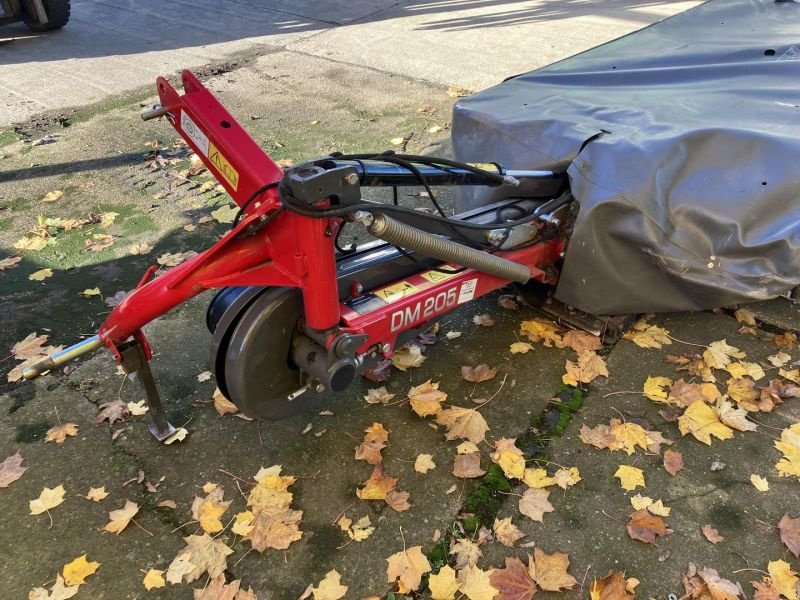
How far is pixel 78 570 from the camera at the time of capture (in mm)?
2193

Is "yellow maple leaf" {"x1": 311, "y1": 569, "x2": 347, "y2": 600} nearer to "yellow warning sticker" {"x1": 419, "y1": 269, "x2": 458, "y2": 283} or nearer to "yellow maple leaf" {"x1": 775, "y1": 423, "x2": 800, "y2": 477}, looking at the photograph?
"yellow warning sticker" {"x1": 419, "y1": 269, "x2": 458, "y2": 283}

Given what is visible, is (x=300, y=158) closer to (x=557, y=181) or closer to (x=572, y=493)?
(x=557, y=181)

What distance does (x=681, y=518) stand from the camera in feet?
7.77

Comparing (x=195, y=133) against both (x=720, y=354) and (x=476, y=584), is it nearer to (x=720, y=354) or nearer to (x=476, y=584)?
(x=476, y=584)

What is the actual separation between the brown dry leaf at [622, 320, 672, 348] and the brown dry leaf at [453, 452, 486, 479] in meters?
1.12

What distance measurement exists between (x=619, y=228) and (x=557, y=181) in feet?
1.32

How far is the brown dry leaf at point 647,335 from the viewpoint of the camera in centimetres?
316

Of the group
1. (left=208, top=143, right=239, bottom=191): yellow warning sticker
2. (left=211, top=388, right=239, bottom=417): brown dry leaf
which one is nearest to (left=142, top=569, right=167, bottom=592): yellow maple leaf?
(left=211, top=388, right=239, bottom=417): brown dry leaf

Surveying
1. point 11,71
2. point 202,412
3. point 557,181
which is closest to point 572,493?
point 557,181

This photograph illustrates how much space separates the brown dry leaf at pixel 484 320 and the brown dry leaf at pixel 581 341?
38cm

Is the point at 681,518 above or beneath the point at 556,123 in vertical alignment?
beneath

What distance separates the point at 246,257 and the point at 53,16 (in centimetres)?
708

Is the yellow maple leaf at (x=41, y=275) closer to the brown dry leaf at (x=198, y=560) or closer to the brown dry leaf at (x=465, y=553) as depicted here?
the brown dry leaf at (x=198, y=560)

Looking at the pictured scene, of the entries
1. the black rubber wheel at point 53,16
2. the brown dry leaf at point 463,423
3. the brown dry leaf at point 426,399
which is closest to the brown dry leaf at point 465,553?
the brown dry leaf at point 463,423
